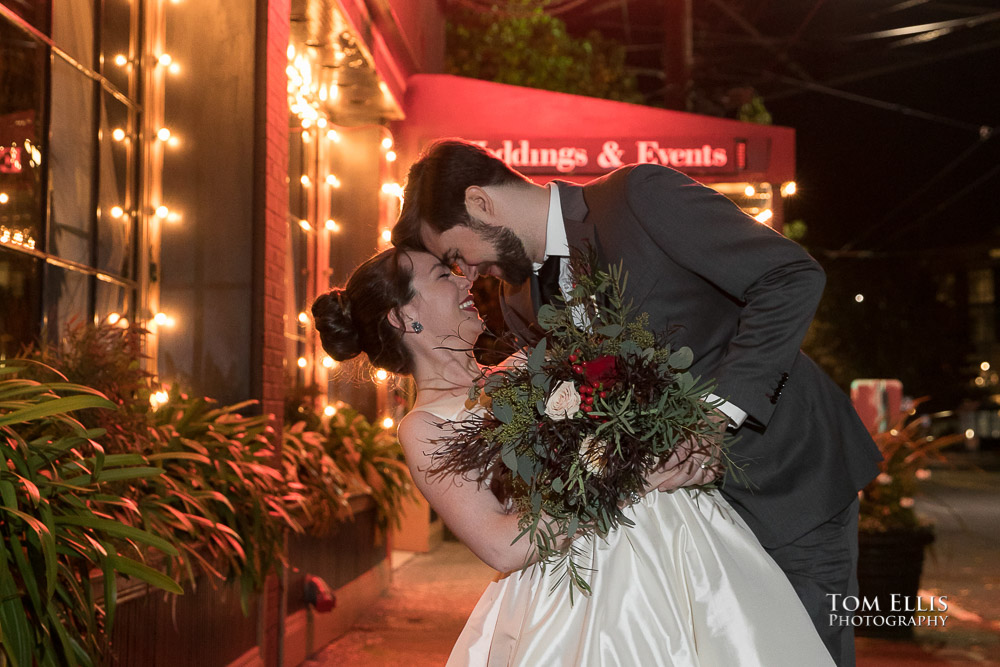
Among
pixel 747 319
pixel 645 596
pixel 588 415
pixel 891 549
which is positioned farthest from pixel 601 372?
pixel 891 549

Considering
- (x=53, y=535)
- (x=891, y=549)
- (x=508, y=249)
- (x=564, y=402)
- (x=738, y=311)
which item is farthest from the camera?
(x=891, y=549)

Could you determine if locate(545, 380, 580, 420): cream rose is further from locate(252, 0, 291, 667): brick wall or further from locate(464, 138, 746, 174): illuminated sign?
locate(464, 138, 746, 174): illuminated sign

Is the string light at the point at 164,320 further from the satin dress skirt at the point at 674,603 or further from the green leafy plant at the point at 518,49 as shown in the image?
the green leafy plant at the point at 518,49

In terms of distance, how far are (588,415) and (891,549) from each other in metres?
5.39

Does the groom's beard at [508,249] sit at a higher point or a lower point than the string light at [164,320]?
higher

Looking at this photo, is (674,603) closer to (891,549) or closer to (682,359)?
(682,359)

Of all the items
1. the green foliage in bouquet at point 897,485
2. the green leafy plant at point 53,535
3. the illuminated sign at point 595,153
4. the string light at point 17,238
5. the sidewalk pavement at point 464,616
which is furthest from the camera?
the illuminated sign at point 595,153

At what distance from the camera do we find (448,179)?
106 inches

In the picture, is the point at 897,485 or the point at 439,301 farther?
the point at 897,485

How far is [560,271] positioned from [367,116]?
7.07m

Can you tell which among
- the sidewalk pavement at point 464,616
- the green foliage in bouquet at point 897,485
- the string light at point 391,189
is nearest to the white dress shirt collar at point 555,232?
the sidewalk pavement at point 464,616

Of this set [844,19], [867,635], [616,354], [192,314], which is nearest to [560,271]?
[616,354]

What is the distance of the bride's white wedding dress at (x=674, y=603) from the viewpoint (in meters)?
2.14

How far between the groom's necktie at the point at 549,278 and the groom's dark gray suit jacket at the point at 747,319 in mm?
124
